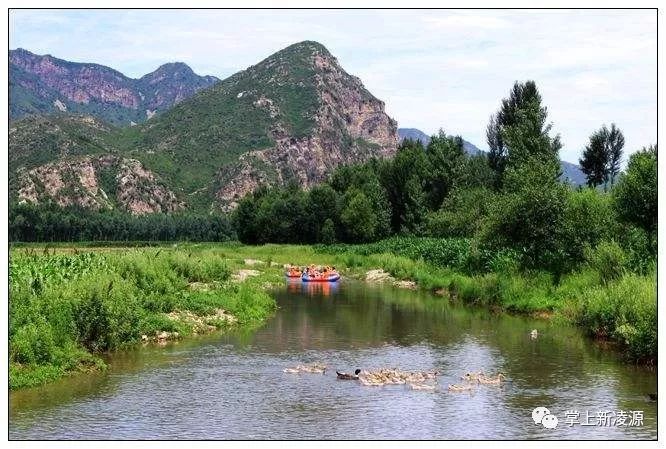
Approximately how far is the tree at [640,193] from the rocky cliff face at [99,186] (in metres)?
128

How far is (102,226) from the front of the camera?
125m

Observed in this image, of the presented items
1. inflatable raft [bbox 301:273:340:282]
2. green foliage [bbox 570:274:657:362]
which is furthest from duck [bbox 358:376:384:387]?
inflatable raft [bbox 301:273:340:282]

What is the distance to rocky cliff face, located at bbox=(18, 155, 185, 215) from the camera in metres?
154

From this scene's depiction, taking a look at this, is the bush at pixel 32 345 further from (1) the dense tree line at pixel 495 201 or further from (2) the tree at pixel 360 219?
(2) the tree at pixel 360 219

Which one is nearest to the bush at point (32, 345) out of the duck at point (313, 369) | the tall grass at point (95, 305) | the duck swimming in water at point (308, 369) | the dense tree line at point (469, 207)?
the tall grass at point (95, 305)

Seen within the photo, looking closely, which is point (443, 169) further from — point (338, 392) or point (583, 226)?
point (338, 392)

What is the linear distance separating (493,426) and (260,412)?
5691mm

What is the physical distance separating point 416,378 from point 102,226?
107 m

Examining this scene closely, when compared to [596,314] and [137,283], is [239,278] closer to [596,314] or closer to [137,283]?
[137,283]

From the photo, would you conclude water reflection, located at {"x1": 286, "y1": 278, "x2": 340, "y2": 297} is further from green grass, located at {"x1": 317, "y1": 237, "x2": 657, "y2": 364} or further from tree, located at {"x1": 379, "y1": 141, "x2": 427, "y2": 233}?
tree, located at {"x1": 379, "y1": 141, "x2": 427, "y2": 233}

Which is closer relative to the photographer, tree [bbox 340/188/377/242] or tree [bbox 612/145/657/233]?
A: tree [bbox 612/145/657/233]

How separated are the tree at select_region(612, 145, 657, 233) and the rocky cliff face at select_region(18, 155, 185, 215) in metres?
128

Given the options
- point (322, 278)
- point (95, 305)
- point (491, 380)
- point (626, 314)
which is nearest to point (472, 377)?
point (491, 380)

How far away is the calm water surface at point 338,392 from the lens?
62.6 feet
